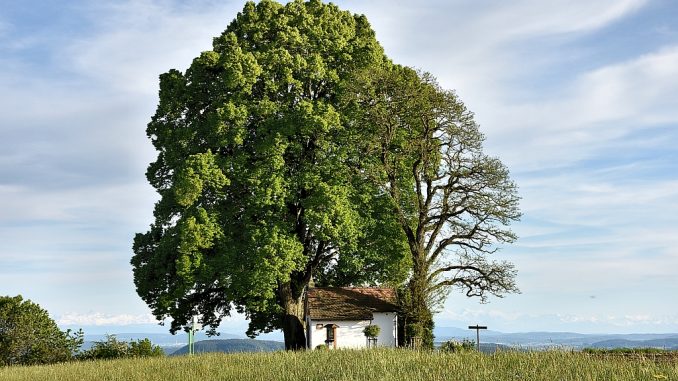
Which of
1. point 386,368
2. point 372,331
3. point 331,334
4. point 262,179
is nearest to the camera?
point 386,368

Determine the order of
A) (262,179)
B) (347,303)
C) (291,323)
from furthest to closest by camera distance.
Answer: (347,303), (291,323), (262,179)

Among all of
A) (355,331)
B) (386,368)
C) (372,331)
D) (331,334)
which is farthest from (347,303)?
(386,368)

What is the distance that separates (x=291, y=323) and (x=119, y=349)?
9.21 metres

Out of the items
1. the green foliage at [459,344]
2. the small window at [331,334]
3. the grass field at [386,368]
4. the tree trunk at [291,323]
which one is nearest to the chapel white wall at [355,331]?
the small window at [331,334]

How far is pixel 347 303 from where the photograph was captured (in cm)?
3994

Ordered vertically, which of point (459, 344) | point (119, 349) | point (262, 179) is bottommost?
point (119, 349)

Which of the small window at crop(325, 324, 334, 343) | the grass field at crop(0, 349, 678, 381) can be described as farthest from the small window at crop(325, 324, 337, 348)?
the grass field at crop(0, 349, 678, 381)

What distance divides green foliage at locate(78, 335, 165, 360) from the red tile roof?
8.63 meters

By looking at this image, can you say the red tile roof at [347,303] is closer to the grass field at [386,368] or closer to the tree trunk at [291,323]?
the tree trunk at [291,323]

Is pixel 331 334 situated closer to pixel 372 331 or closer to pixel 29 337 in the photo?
pixel 372 331

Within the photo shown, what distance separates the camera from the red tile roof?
1516 inches

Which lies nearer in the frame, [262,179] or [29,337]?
[262,179]

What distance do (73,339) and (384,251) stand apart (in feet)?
63.3

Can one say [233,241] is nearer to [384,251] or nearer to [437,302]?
[384,251]
